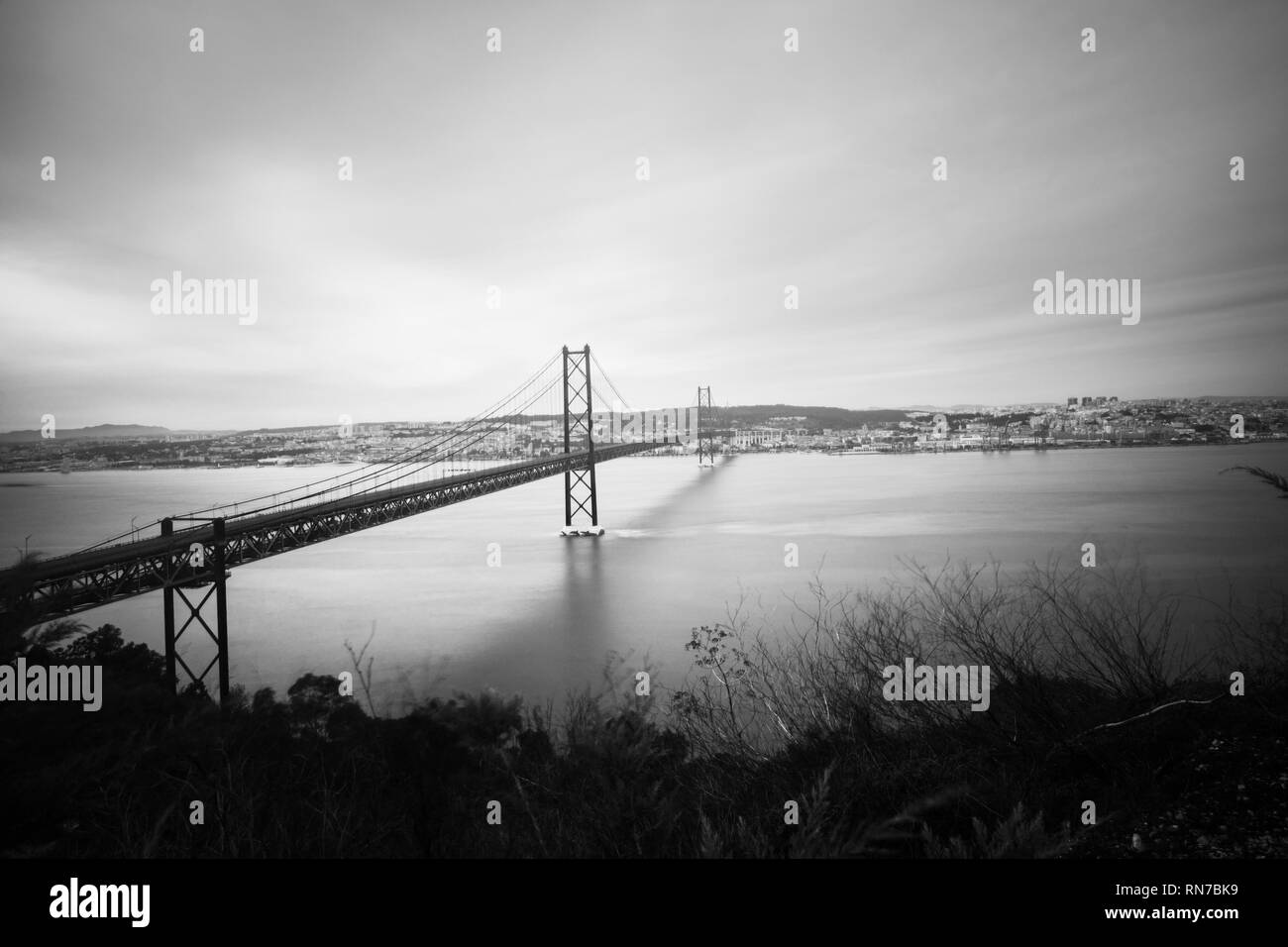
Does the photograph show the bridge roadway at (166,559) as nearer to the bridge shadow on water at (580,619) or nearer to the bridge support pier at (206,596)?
the bridge support pier at (206,596)

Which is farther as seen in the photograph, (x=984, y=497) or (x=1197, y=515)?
(x=984, y=497)

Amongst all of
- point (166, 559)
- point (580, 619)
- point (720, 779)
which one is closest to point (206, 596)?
point (166, 559)

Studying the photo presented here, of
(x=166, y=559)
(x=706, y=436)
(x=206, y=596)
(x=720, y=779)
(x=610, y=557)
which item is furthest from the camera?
(x=706, y=436)

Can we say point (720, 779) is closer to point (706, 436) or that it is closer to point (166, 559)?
point (166, 559)

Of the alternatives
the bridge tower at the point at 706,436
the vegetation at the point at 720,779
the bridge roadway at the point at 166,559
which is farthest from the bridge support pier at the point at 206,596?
the bridge tower at the point at 706,436

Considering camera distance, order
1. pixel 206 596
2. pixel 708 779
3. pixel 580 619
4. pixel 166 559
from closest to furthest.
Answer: pixel 708 779 < pixel 166 559 < pixel 206 596 < pixel 580 619
